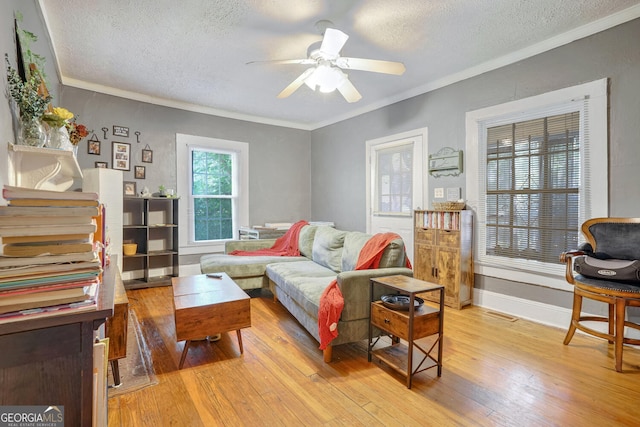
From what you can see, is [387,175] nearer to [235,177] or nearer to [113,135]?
[235,177]

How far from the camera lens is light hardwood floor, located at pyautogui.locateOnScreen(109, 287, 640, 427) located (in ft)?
5.67

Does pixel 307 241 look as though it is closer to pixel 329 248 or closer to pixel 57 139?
pixel 329 248

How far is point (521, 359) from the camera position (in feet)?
7.81

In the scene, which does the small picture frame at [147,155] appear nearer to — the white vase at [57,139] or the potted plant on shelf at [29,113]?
the white vase at [57,139]

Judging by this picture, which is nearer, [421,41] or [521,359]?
[521,359]

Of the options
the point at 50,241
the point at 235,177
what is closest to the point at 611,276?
the point at 50,241

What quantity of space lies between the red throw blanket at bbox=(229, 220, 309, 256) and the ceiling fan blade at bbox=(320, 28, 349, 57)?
8.35 feet

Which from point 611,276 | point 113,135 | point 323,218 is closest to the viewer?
point 611,276

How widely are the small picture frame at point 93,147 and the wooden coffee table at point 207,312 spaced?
280 centimetres

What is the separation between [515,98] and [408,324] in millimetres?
2741

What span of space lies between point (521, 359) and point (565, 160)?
6.23 feet

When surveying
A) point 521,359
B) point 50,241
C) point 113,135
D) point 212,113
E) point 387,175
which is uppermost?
point 212,113

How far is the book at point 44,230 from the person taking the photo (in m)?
0.85

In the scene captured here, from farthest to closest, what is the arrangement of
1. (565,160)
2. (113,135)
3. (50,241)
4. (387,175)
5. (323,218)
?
1. (323,218)
2. (387,175)
3. (113,135)
4. (565,160)
5. (50,241)
